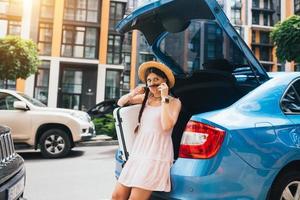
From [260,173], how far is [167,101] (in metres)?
0.88

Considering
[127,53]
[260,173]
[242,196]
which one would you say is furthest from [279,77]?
[127,53]

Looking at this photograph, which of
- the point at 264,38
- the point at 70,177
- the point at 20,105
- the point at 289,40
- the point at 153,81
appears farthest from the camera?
the point at 264,38

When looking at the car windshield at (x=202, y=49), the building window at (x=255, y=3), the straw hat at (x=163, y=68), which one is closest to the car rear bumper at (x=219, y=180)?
the straw hat at (x=163, y=68)

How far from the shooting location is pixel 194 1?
3018 mm

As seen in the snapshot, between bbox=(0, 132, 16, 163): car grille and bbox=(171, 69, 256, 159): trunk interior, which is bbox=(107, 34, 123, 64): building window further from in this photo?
bbox=(0, 132, 16, 163): car grille

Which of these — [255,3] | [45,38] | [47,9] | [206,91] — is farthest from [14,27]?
[255,3]

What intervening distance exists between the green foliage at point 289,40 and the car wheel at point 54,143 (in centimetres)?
2198

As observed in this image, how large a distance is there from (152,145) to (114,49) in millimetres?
28295

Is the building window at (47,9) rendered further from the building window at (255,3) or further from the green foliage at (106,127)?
the building window at (255,3)

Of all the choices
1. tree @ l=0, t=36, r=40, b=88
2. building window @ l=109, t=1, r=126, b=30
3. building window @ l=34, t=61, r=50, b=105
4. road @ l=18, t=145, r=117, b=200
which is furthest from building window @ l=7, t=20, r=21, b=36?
road @ l=18, t=145, r=117, b=200

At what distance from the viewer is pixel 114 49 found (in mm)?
30516

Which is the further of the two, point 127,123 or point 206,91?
point 206,91

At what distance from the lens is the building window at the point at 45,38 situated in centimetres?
2911

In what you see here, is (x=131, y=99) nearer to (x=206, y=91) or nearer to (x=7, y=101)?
(x=206, y=91)
